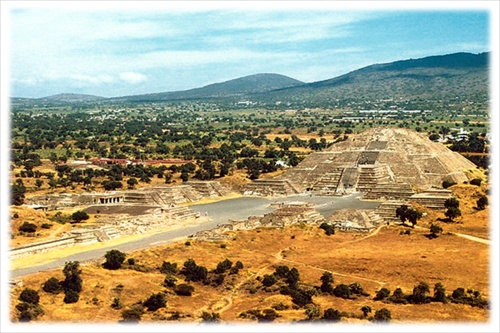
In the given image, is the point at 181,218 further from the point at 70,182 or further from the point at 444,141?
the point at 444,141

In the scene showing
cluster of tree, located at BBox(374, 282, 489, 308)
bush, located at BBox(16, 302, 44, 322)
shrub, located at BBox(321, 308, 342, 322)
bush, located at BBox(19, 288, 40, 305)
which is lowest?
cluster of tree, located at BBox(374, 282, 489, 308)

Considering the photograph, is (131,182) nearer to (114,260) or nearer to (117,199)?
(117,199)

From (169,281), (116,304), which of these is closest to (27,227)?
(169,281)

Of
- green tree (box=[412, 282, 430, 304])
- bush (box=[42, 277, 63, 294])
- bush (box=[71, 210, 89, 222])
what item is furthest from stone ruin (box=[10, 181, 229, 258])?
green tree (box=[412, 282, 430, 304])

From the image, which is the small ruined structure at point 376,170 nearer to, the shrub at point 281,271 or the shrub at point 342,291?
the shrub at point 281,271

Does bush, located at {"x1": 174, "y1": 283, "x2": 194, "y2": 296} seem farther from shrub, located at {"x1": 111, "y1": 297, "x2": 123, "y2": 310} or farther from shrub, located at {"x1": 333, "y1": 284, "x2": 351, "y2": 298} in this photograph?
shrub, located at {"x1": 333, "y1": 284, "x2": 351, "y2": 298}

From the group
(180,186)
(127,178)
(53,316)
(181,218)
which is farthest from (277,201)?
(53,316)

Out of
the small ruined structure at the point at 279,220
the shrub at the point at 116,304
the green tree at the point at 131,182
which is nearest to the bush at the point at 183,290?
the shrub at the point at 116,304
